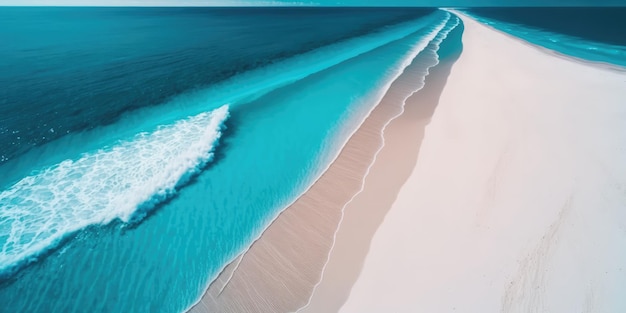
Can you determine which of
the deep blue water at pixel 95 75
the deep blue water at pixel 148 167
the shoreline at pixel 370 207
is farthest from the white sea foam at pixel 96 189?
the shoreline at pixel 370 207

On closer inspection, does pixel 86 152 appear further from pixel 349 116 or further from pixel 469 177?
pixel 469 177

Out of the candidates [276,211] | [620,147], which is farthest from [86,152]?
[620,147]

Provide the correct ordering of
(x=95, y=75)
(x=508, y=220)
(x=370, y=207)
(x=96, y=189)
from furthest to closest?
(x=95, y=75), (x=96, y=189), (x=370, y=207), (x=508, y=220)

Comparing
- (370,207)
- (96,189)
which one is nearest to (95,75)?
(96,189)

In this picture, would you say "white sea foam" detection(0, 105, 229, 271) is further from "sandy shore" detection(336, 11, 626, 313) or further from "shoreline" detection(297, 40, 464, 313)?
"sandy shore" detection(336, 11, 626, 313)

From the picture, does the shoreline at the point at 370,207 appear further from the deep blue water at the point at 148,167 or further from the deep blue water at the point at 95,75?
the deep blue water at the point at 95,75

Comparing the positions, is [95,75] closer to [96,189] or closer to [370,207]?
[96,189]

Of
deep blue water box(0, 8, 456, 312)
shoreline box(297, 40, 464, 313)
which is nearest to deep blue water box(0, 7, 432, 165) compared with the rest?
deep blue water box(0, 8, 456, 312)
